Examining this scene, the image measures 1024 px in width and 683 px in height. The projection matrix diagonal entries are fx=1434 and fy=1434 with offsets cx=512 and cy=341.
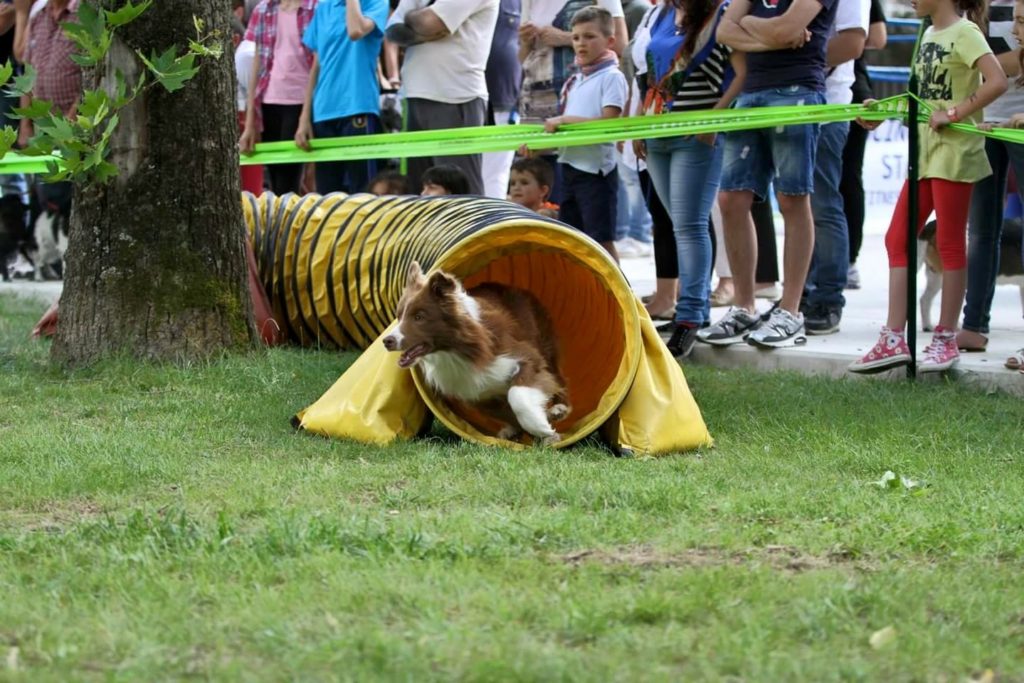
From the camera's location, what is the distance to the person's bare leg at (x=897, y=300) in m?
7.53

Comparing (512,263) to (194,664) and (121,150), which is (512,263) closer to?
(121,150)

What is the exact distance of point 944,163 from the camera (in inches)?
289

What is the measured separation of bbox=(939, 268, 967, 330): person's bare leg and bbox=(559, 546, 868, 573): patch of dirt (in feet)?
11.6

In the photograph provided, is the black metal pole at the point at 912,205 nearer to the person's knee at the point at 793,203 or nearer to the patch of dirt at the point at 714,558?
the person's knee at the point at 793,203

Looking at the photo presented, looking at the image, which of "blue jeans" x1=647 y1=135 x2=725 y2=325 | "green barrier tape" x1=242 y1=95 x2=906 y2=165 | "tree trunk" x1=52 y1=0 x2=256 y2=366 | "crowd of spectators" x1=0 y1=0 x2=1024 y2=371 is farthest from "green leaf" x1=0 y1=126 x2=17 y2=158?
"blue jeans" x1=647 y1=135 x2=725 y2=325

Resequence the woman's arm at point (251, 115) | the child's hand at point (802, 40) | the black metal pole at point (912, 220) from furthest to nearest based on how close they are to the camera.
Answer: the woman's arm at point (251, 115) < the child's hand at point (802, 40) < the black metal pole at point (912, 220)

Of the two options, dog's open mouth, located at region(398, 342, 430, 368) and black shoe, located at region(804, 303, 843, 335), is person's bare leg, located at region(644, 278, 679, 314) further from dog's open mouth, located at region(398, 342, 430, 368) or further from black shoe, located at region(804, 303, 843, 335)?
dog's open mouth, located at region(398, 342, 430, 368)

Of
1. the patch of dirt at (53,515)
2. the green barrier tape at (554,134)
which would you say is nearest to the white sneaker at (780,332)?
the green barrier tape at (554,134)

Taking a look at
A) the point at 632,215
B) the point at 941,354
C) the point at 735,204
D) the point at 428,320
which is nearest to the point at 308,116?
the point at 735,204

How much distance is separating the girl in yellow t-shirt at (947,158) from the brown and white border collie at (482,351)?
2104 mm

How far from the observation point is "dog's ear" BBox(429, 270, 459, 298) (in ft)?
19.6

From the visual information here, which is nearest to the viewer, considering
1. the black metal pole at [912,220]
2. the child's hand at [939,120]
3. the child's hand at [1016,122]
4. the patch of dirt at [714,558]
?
the patch of dirt at [714,558]

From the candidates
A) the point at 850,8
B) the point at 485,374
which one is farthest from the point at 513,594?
the point at 850,8

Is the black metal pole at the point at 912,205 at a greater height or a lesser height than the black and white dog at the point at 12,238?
greater
